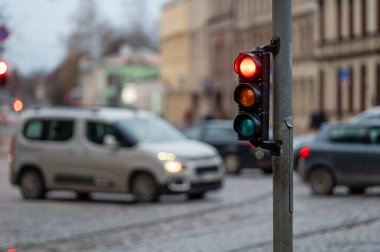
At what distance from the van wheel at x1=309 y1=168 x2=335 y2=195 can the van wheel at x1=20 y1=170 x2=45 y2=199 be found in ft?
18.9

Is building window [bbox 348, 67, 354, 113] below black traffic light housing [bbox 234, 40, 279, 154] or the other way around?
below

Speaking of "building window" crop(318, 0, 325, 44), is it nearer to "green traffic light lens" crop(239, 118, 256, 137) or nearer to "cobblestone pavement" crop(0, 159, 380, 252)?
"cobblestone pavement" crop(0, 159, 380, 252)

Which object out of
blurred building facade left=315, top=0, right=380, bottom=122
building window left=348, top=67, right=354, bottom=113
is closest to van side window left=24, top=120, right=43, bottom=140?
blurred building facade left=315, top=0, right=380, bottom=122

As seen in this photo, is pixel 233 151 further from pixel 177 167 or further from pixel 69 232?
pixel 69 232

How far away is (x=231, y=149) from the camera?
35.6 metres

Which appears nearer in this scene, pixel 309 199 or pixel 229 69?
pixel 309 199

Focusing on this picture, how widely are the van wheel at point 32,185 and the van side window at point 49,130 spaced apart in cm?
78

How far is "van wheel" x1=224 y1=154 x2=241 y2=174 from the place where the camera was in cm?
3541

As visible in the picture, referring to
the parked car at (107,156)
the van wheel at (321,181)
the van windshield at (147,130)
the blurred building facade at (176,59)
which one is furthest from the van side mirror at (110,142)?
the blurred building facade at (176,59)

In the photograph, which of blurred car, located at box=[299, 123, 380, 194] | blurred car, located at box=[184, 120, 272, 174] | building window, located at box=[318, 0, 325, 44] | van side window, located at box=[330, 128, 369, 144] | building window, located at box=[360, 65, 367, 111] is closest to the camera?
blurred car, located at box=[299, 123, 380, 194]

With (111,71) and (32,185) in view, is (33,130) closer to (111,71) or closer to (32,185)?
(32,185)

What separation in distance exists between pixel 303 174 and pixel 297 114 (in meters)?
44.5

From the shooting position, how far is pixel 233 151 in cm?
3547

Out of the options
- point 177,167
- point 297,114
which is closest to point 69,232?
point 177,167
